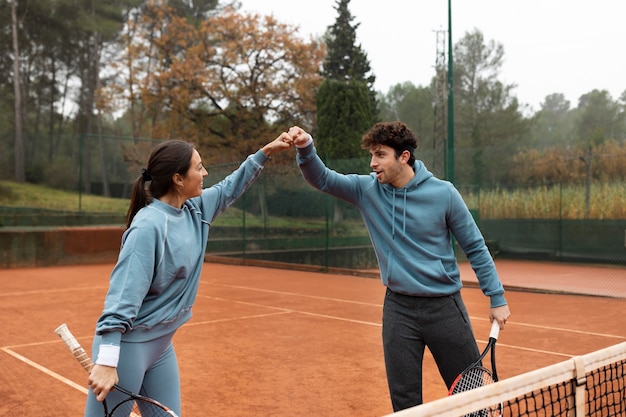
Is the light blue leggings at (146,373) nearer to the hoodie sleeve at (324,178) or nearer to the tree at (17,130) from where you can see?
the hoodie sleeve at (324,178)

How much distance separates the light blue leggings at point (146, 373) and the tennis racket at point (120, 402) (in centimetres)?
4

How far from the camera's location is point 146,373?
2.42 metres

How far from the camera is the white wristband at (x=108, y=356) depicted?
2.08 metres

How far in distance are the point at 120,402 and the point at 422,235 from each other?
1.46 meters

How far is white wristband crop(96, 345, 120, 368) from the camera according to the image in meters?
2.08

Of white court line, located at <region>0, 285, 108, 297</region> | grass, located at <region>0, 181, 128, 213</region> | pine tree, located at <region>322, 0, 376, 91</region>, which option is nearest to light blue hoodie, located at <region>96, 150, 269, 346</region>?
white court line, located at <region>0, 285, 108, 297</region>

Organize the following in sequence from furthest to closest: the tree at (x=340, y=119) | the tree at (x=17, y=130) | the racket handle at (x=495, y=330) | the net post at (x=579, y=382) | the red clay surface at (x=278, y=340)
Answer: the tree at (x=17, y=130), the tree at (x=340, y=119), the red clay surface at (x=278, y=340), the racket handle at (x=495, y=330), the net post at (x=579, y=382)

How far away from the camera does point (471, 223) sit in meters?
3.00

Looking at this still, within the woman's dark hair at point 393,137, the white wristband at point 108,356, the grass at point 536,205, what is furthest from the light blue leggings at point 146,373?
the grass at point 536,205

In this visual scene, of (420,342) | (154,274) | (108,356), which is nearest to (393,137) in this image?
(420,342)

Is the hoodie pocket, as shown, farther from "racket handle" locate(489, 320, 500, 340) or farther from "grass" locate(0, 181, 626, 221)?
"grass" locate(0, 181, 626, 221)

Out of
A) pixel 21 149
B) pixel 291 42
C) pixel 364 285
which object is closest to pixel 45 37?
pixel 21 149

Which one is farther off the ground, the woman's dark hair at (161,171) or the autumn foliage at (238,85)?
the autumn foliage at (238,85)

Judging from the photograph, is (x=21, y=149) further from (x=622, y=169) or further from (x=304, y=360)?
(x=304, y=360)
